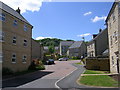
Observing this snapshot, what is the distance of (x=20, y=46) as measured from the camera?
88.2 ft

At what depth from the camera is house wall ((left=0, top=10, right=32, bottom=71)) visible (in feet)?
74.3

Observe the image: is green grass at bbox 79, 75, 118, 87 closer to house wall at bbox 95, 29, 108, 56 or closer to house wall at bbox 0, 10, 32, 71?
house wall at bbox 0, 10, 32, 71

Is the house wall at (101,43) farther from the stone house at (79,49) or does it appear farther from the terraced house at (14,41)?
the stone house at (79,49)

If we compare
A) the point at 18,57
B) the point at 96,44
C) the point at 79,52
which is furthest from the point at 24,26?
the point at 79,52

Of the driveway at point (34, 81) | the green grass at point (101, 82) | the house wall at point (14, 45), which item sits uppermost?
the house wall at point (14, 45)

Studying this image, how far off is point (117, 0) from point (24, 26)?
15405 mm

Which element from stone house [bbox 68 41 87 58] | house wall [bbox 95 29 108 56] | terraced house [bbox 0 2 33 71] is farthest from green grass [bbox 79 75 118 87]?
stone house [bbox 68 41 87 58]

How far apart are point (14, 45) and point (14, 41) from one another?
0.72 metres

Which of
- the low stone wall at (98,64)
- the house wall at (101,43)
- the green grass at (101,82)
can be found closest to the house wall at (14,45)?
the low stone wall at (98,64)

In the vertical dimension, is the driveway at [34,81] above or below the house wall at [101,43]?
below

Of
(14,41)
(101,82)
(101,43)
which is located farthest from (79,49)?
(101,82)

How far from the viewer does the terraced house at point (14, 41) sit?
72.9ft

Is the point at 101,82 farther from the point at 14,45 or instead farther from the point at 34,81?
the point at 14,45

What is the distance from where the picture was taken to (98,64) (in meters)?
28.8
